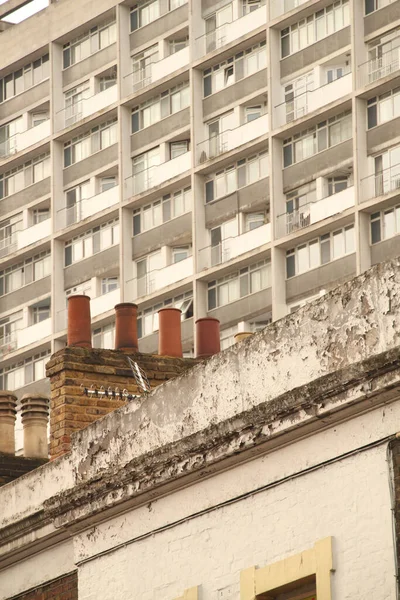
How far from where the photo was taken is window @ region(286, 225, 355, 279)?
66.7 metres

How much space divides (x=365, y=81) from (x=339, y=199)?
13.0 feet

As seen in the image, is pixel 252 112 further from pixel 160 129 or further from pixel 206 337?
pixel 206 337

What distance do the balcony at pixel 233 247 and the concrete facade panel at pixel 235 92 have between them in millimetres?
4993

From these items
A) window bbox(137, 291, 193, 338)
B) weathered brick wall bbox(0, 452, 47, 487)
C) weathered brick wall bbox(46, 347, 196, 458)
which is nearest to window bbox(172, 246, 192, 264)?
window bbox(137, 291, 193, 338)

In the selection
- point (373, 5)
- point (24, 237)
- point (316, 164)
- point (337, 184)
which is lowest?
point (337, 184)

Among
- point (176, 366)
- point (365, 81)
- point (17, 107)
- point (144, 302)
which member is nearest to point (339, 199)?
point (365, 81)

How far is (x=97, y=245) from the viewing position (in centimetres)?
7844

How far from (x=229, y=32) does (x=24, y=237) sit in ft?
44.2

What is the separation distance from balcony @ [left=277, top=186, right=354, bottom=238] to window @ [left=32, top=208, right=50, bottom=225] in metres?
15.1

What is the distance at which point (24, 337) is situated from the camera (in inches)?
3159

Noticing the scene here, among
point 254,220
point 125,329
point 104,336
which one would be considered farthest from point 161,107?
point 125,329

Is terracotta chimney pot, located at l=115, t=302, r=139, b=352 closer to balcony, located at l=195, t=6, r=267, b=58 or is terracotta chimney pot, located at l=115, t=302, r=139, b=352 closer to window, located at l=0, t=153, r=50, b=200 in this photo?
balcony, located at l=195, t=6, r=267, b=58

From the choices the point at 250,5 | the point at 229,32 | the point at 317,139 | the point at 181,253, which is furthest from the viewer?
the point at 181,253

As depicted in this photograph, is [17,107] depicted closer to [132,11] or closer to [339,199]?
[132,11]
